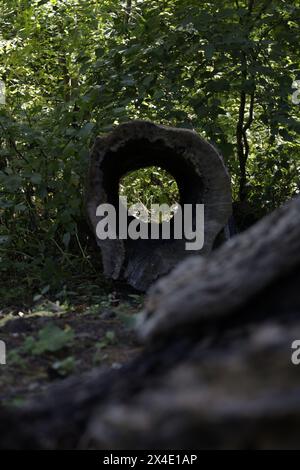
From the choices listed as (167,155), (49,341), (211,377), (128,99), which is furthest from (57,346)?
(128,99)

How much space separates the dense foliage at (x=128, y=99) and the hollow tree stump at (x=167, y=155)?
0.30 meters

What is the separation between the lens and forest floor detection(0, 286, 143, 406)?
9.37 feet

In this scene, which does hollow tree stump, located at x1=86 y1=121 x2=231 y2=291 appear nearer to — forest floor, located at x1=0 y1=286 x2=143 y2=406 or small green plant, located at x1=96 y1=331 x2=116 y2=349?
forest floor, located at x1=0 y1=286 x2=143 y2=406

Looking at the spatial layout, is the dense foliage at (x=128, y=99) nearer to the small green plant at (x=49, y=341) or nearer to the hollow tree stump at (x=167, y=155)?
the hollow tree stump at (x=167, y=155)

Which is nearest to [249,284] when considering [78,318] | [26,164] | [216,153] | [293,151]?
[78,318]

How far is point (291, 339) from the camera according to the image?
1.55 m

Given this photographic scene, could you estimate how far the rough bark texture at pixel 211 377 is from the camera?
56.9 inches

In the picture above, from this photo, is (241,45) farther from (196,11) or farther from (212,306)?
(212,306)

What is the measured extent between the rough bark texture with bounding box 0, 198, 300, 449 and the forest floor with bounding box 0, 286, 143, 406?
0.59m

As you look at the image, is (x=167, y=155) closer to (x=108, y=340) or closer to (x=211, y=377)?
(x=108, y=340)

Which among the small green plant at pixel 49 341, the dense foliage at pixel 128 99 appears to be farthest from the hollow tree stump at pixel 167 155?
the small green plant at pixel 49 341

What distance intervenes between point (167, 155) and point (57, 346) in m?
2.27

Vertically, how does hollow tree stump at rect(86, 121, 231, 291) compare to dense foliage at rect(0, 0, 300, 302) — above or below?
below

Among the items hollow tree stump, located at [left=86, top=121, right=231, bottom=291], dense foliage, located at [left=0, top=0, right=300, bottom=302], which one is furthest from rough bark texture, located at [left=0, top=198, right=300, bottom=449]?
dense foliage, located at [left=0, top=0, right=300, bottom=302]
